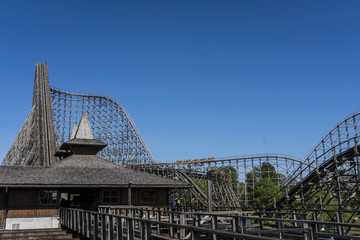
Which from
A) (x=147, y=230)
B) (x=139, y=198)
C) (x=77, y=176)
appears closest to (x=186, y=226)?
(x=147, y=230)

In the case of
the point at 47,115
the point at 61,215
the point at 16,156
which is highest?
the point at 47,115

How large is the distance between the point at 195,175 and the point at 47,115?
16.0 m

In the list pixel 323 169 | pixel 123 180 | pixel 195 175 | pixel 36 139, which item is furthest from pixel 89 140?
pixel 323 169

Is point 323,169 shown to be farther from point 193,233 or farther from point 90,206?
point 193,233

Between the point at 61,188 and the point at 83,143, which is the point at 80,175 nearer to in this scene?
the point at 61,188

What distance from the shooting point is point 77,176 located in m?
21.5

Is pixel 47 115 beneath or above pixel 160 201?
above

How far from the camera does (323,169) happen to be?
25.5 m

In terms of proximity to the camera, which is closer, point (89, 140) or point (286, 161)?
point (89, 140)

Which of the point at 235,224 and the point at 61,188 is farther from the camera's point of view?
the point at 61,188

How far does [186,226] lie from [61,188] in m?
16.5

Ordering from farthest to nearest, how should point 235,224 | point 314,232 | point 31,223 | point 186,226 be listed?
point 31,223, point 235,224, point 314,232, point 186,226

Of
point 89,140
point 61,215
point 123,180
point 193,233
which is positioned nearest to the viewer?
point 193,233

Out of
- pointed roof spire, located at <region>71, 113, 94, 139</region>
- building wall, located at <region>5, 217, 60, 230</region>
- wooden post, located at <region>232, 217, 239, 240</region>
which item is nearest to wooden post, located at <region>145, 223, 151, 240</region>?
wooden post, located at <region>232, 217, 239, 240</region>
